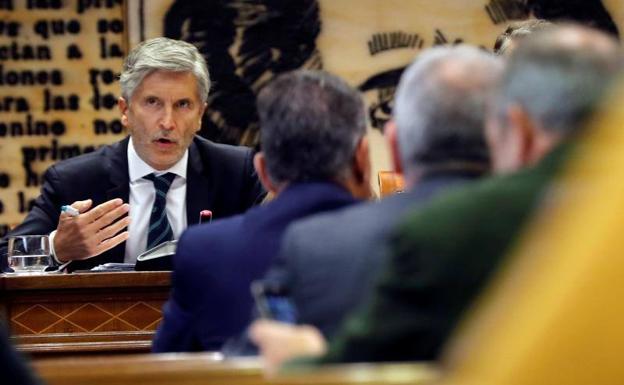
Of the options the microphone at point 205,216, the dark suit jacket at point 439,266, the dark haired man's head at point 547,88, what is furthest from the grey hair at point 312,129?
the microphone at point 205,216

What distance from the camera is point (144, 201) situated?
4.51 metres

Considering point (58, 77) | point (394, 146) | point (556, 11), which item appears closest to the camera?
point (394, 146)

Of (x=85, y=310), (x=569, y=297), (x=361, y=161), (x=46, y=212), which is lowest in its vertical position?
(x=85, y=310)

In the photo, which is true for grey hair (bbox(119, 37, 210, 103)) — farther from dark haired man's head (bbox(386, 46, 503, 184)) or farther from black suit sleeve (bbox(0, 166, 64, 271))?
dark haired man's head (bbox(386, 46, 503, 184))

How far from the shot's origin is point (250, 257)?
249 cm

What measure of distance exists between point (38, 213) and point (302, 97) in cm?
220

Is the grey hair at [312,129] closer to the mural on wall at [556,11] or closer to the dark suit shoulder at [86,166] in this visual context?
the dark suit shoulder at [86,166]

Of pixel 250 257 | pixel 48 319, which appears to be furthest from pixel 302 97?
pixel 48 319

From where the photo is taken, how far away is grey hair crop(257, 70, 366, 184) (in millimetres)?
2502

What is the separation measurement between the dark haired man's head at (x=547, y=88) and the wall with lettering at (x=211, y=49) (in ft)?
13.7

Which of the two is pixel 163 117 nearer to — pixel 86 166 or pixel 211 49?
pixel 86 166

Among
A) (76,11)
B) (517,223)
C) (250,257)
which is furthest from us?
(76,11)

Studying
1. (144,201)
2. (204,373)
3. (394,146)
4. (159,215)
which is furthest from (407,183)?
(144,201)

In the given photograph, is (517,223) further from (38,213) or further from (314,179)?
(38,213)
